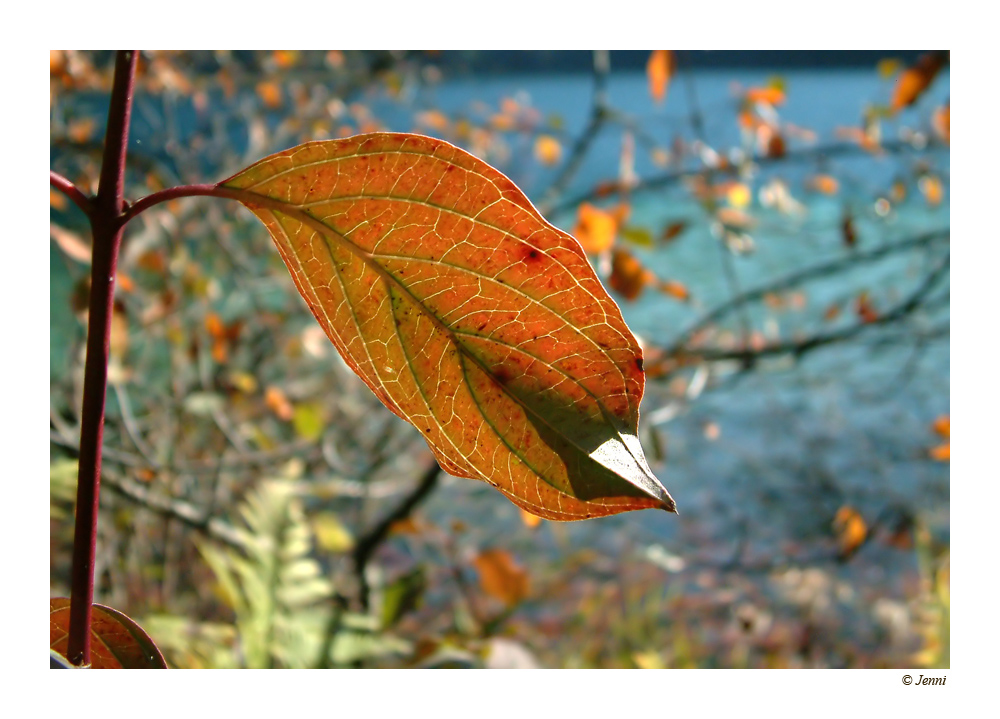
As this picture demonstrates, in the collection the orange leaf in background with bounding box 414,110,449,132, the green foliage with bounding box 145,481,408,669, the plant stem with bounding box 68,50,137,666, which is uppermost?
the orange leaf in background with bounding box 414,110,449,132

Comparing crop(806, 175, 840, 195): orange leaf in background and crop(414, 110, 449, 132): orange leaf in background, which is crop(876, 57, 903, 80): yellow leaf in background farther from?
crop(414, 110, 449, 132): orange leaf in background

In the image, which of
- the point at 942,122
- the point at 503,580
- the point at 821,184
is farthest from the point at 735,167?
the point at 503,580

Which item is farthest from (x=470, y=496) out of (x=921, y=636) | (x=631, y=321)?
(x=921, y=636)

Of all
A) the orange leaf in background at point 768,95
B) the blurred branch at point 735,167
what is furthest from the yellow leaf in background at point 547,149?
the orange leaf in background at point 768,95

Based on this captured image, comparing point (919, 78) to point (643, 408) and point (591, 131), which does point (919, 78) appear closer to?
point (591, 131)

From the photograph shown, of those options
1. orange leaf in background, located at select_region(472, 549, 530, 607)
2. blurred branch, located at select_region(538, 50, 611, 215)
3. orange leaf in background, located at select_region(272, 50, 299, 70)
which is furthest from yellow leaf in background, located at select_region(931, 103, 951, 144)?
orange leaf in background, located at select_region(272, 50, 299, 70)

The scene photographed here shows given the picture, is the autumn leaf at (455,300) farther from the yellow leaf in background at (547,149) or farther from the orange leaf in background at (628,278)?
the yellow leaf in background at (547,149)
